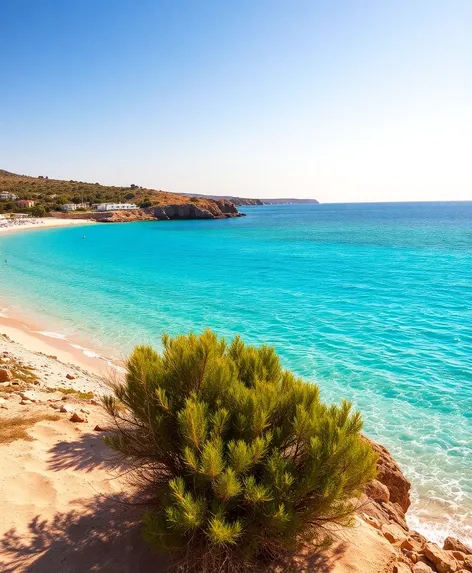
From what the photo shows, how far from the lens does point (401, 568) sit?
403 cm

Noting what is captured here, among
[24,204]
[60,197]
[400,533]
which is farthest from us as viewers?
[60,197]

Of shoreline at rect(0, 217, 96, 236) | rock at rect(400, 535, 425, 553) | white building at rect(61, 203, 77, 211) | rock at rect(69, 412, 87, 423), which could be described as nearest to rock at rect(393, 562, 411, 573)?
rock at rect(400, 535, 425, 553)

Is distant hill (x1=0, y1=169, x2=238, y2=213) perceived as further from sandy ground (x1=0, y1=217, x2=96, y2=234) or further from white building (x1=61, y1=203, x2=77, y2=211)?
sandy ground (x1=0, y1=217, x2=96, y2=234)

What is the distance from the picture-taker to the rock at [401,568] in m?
3.97

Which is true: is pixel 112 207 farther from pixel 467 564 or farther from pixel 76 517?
pixel 467 564

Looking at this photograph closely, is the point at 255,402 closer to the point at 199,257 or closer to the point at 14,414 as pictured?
the point at 14,414

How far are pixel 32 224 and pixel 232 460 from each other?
268 ft

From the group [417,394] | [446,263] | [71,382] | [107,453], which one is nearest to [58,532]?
[107,453]

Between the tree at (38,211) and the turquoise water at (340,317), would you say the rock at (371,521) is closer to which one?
the turquoise water at (340,317)

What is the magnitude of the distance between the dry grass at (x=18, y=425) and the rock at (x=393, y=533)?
17.6ft

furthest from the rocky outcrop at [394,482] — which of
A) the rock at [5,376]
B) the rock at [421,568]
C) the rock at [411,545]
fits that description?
the rock at [5,376]

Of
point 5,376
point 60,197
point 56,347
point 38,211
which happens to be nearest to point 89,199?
point 60,197

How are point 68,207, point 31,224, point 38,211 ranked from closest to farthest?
point 31,224, point 38,211, point 68,207

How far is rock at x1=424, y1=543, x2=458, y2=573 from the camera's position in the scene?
14.1ft
